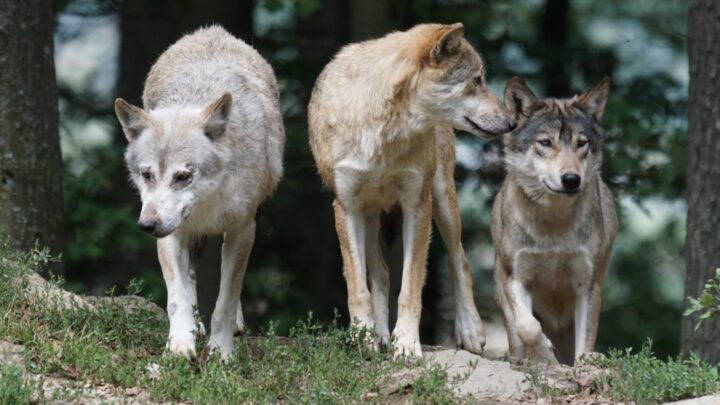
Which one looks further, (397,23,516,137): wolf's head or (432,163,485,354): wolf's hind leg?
(432,163,485,354): wolf's hind leg

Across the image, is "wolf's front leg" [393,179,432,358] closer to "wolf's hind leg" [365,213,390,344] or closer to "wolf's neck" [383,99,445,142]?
"wolf's neck" [383,99,445,142]

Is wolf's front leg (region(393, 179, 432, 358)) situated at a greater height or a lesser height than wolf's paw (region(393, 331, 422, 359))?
greater

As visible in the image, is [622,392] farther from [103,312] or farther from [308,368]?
[103,312]

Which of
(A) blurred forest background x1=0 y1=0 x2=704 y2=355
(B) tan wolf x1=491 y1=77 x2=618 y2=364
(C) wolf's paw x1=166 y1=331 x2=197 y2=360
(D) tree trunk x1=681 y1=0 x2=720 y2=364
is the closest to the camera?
(C) wolf's paw x1=166 y1=331 x2=197 y2=360

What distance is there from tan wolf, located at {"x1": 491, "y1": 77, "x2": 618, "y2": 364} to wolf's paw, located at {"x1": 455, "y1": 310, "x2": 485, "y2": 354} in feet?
0.80

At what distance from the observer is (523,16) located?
54.5 ft

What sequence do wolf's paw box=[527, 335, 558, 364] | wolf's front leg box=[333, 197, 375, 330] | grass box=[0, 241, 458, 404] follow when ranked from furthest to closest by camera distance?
wolf's paw box=[527, 335, 558, 364]
wolf's front leg box=[333, 197, 375, 330]
grass box=[0, 241, 458, 404]

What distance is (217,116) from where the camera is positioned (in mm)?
8000

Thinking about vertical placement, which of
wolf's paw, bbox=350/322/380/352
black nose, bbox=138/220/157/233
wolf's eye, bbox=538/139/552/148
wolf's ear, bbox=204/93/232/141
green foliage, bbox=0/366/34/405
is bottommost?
wolf's paw, bbox=350/322/380/352

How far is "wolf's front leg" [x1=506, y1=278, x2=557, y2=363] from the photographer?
9.01m

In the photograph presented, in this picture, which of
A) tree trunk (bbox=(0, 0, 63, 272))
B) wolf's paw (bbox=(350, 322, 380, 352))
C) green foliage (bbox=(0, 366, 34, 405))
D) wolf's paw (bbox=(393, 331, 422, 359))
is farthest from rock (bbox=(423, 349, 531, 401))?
tree trunk (bbox=(0, 0, 63, 272))

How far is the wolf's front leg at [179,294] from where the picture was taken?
301 inches

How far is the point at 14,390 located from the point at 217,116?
7.43 feet

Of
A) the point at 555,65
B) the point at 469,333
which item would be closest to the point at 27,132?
the point at 469,333
